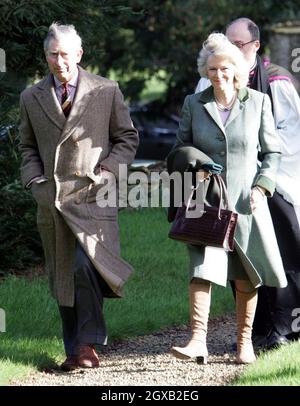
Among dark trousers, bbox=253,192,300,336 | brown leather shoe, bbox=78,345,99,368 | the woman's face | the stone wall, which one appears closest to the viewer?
the woman's face

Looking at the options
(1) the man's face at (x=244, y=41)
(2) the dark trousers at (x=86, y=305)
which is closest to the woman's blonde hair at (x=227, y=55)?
(1) the man's face at (x=244, y=41)

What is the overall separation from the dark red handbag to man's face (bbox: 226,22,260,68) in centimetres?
105

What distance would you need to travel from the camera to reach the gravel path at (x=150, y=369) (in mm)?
6918

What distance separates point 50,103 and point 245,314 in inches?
69.9

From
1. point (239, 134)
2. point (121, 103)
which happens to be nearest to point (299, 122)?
point (239, 134)

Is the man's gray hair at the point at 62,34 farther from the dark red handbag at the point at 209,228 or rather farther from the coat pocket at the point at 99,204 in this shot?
the dark red handbag at the point at 209,228

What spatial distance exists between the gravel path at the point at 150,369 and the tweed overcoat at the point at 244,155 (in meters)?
0.62

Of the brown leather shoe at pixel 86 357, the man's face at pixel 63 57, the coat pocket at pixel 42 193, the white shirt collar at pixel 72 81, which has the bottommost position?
the brown leather shoe at pixel 86 357

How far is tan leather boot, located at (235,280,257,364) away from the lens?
23.9ft

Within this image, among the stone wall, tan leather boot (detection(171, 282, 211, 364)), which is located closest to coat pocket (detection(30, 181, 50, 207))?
tan leather boot (detection(171, 282, 211, 364))

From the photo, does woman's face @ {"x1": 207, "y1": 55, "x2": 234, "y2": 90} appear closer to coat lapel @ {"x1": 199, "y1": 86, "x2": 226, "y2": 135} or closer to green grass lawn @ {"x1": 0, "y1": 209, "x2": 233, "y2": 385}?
coat lapel @ {"x1": 199, "y1": 86, "x2": 226, "y2": 135}

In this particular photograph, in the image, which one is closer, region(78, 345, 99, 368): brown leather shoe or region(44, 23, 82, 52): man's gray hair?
region(44, 23, 82, 52): man's gray hair
